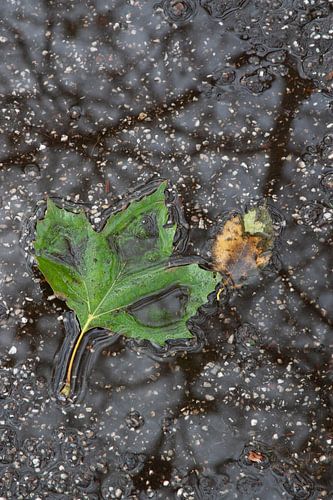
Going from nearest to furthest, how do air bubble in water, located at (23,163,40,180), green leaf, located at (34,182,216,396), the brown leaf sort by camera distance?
green leaf, located at (34,182,216,396) → the brown leaf → air bubble in water, located at (23,163,40,180)

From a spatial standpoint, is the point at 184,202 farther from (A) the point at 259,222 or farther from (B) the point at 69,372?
(B) the point at 69,372

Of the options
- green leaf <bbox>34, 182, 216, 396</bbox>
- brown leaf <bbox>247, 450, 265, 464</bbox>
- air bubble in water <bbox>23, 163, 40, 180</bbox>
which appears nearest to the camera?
green leaf <bbox>34, 182, 216, 396</bbox>

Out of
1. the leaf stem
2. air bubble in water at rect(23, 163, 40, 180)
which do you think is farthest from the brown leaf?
air bubble in water at rect(23, 163, 40, 180)

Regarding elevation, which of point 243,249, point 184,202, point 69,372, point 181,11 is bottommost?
point 69,372

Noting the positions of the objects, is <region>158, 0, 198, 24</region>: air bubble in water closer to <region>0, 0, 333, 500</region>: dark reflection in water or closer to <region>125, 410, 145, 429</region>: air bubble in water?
<region>0, 0, 333, 500</region>: dark reflection in water

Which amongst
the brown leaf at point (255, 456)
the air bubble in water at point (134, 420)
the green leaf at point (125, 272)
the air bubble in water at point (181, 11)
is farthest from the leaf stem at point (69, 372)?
the air bubble in water at point (181, 11)

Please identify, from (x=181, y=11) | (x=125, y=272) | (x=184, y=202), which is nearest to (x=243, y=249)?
(x=184, y=202)

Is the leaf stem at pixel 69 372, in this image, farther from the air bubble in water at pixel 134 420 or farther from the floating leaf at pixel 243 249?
the floating leaf at pixel 243 249
